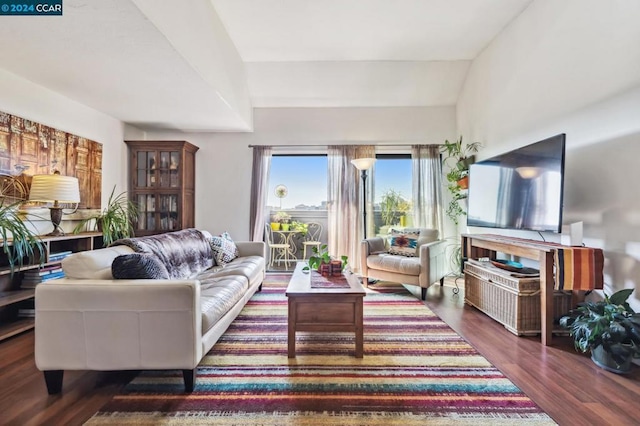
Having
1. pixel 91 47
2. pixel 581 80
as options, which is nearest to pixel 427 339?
pixel 581 80

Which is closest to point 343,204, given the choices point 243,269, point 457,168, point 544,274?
point 457,168

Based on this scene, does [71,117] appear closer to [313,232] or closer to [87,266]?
[87,266]

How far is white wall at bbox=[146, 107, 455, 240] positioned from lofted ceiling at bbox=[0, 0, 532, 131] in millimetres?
180

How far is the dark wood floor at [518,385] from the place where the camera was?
59.4 inches

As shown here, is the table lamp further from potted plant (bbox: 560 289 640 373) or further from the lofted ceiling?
potted plant (bbox: 560 289 640 373)

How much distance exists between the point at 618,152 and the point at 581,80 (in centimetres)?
74

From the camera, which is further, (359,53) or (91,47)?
(359,53)

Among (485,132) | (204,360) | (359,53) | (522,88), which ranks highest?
(359,53)

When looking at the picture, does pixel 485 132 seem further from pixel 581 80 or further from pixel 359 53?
pixel 359 53

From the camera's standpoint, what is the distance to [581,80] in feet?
8.32

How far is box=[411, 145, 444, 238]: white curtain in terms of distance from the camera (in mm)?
4875

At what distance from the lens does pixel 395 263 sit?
3.69m

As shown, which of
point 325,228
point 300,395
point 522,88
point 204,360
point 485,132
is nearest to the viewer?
point 300,395

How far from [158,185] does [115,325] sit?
11.1 ft
